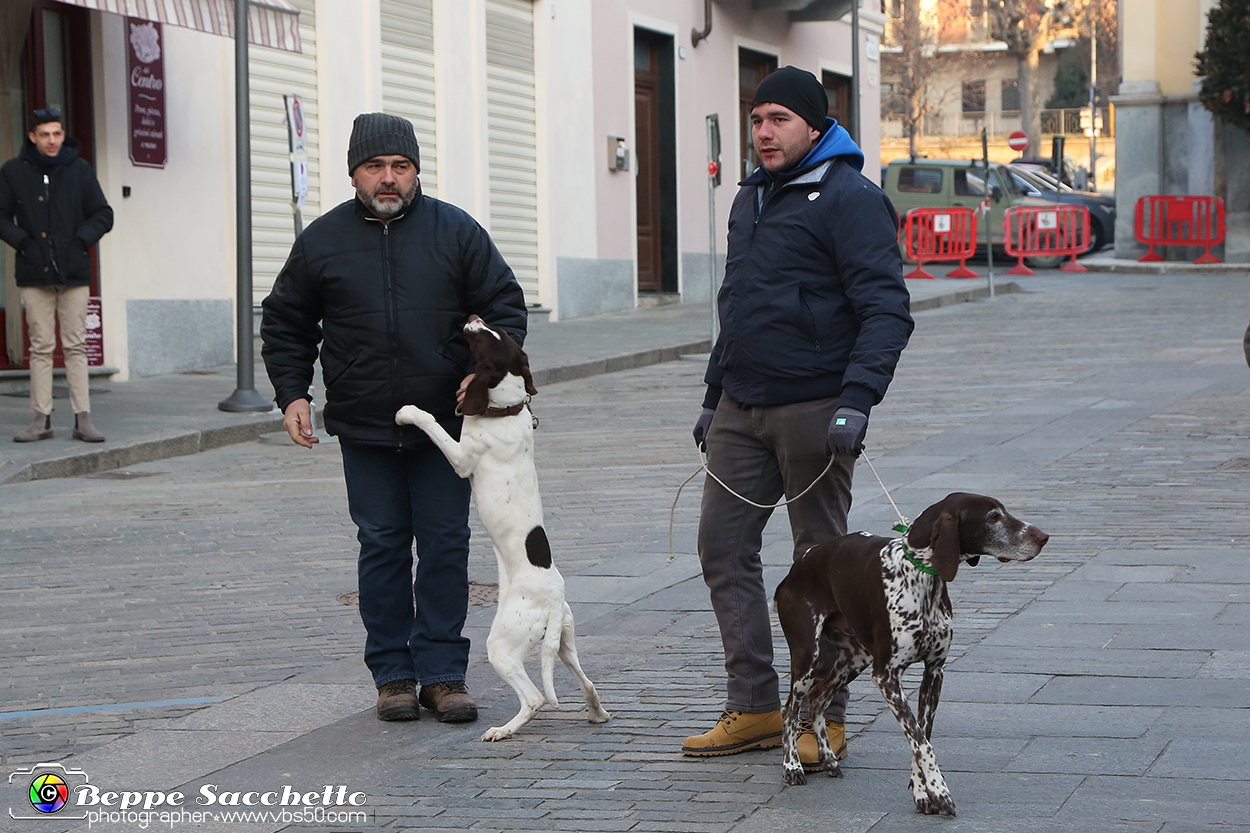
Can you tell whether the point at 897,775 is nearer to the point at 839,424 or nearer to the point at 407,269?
the point at 839,424

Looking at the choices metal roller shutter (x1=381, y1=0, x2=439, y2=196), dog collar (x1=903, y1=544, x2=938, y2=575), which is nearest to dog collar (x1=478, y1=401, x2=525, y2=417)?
dog collar (x1=903, y1=544, x2=938, y2=575)

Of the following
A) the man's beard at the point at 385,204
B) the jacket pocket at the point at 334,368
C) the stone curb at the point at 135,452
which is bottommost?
the stone curb at the point at 135,452

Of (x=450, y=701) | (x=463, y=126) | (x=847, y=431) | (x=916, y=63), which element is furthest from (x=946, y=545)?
(x=916, y=63)

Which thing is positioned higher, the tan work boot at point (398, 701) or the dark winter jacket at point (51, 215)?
the dark winter jacket at point (51, 215)

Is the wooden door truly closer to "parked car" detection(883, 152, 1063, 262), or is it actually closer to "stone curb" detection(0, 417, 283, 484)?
"parked car" detection(883, 152, 1063, 262)

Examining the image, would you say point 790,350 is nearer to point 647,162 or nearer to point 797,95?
point 797,95

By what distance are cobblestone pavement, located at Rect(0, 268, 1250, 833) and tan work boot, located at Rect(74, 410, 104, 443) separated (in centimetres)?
49

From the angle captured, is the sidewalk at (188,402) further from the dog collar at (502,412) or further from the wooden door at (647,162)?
the dog collar at (502,412)

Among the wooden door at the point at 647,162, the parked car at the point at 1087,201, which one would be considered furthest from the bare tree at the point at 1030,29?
the wooden door at the point at 647,162

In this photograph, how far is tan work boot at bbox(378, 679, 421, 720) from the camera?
5.28 meters

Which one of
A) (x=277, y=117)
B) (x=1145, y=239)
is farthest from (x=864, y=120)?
(x=277, y=117)

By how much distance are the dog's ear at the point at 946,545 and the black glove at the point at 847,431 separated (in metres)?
0.36

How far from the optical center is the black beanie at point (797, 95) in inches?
184

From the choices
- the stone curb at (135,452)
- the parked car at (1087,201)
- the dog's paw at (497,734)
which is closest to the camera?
the dog's paw at (497,734)
